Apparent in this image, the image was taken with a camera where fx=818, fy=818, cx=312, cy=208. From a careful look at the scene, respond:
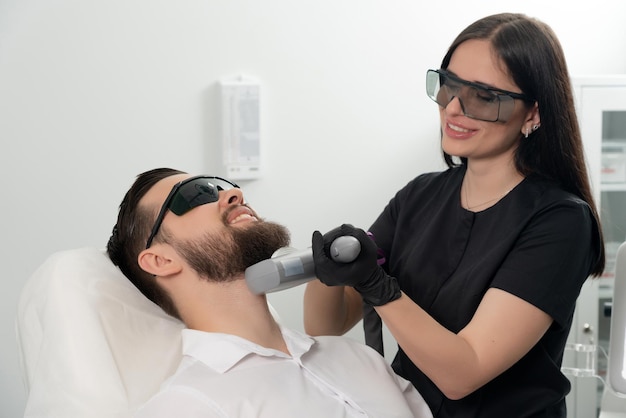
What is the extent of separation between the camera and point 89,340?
1546 mm

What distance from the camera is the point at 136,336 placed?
1.64 meters

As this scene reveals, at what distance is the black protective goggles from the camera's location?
1.66 m

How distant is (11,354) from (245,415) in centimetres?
178

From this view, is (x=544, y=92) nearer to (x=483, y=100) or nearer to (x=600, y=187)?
(x=483, y=100)

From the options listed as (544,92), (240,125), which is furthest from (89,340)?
(240,125)

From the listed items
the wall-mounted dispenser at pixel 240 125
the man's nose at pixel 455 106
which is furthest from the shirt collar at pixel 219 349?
the wall-mounted dispenser at pixel 240 125

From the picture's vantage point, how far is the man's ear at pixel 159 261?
165 cm

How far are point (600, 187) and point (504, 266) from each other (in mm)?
1540

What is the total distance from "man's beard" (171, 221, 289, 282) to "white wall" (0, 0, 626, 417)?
1.38 meters

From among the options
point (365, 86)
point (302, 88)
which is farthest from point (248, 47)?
point (365, 86)

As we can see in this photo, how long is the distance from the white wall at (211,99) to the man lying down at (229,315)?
1.18 m

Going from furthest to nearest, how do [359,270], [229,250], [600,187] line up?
[600,187]
[229,250]
[359,270]

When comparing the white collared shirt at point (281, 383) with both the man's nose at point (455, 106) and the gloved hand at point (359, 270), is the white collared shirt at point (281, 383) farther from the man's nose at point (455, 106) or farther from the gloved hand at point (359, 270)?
the man's nose at point (455, 106)

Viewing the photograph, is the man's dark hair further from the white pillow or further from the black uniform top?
the black uniform top
